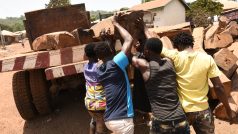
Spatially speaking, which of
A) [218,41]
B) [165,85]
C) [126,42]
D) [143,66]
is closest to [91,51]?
[126,42]

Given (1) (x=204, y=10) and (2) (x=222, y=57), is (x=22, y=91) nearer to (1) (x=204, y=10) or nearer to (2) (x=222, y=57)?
(2) (x=222, y=57)

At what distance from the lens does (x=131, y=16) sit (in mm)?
4121

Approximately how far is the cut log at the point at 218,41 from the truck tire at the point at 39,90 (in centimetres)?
307

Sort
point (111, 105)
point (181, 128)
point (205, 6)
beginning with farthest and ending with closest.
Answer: point (205, 6)
point (111, 105)
point (181, 128)

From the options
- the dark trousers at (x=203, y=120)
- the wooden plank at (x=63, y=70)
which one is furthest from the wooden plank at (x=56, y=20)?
the dark trousers at (x=203, y=120)

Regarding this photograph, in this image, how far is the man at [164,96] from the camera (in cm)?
323

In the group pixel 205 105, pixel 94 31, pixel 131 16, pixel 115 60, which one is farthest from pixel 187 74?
pixel 94 31

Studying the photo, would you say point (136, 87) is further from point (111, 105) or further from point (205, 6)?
point (205, 6)

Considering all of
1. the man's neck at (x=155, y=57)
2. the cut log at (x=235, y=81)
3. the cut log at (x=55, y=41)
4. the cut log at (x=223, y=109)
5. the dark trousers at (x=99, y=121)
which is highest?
the cut log at (x=55, y=41)

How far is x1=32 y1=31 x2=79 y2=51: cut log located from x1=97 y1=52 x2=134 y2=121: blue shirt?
133cm

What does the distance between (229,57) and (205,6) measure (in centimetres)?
2562

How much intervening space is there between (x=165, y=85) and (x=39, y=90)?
2837mm

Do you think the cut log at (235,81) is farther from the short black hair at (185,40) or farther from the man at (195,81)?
the short black hair at (185,40)

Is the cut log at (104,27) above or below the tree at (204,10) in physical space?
above
